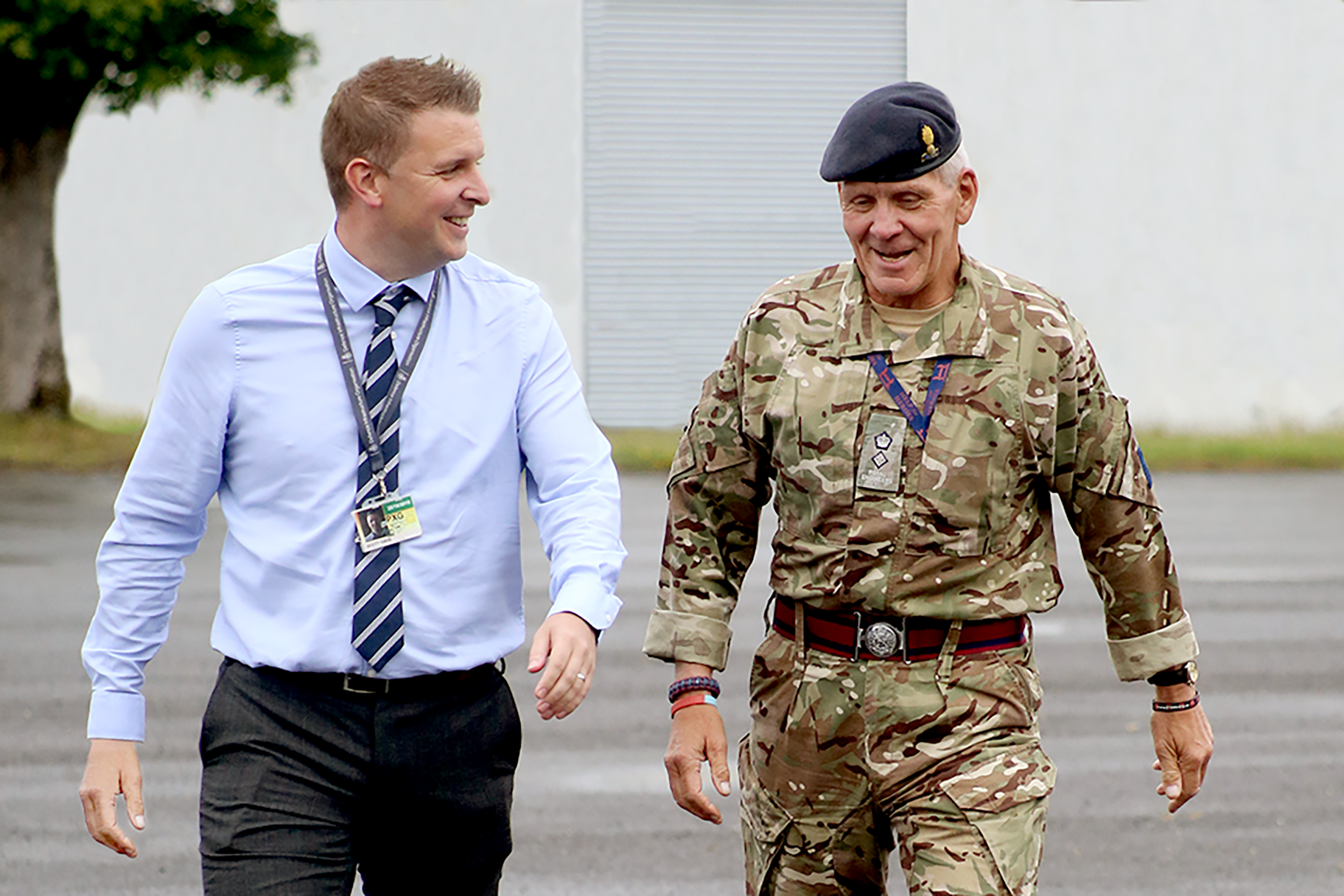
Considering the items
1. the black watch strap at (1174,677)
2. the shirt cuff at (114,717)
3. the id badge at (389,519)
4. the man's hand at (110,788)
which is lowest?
the man's hand at (110,788)

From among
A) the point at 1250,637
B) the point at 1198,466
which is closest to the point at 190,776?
the point at 1250,637

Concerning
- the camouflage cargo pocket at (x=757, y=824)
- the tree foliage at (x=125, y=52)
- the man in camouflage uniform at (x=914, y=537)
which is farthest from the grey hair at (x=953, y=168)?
the tree foliage at (x=125, y=52)

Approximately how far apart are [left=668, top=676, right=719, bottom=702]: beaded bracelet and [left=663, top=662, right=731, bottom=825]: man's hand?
0.01m

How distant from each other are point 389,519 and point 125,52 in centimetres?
1534

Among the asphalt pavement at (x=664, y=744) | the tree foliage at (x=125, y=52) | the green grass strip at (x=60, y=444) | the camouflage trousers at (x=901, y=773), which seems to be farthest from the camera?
the green grass strip at (x=60, y=444)

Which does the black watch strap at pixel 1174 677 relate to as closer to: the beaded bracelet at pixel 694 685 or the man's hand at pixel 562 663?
the beaded bracelet at pixel 694 685

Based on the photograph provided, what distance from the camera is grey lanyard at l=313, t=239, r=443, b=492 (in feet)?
11.2

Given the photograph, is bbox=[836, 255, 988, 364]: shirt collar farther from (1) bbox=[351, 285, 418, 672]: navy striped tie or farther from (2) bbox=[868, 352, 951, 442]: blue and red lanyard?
(1) bbox=[351, 285, 418, 672]: navy striped tie

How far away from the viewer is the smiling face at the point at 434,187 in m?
3.39

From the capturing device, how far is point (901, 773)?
3.61 m

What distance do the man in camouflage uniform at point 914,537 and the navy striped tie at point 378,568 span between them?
65 centimetres

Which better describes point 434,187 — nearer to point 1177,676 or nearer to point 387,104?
point 387,104

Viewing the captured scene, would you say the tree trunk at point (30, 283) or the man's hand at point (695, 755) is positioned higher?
the man's hand at point (695, 755)

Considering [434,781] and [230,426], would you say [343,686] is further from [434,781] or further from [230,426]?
[230,426]
